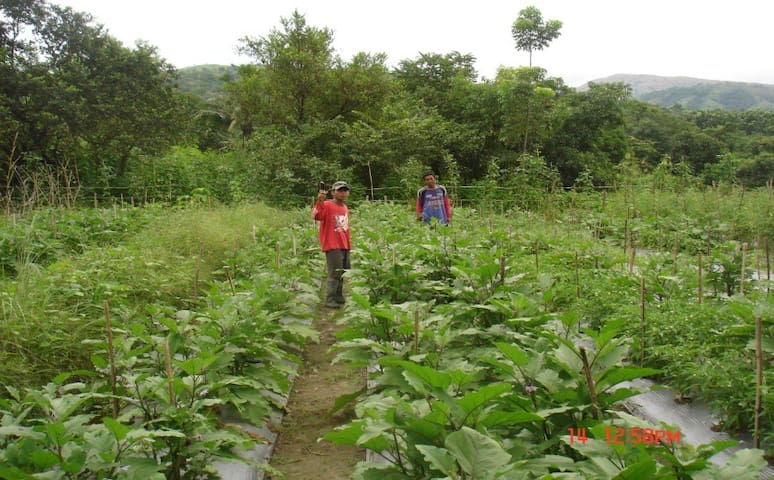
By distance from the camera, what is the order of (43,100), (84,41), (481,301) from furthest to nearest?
(84,41)
(43,100)
(481,301)

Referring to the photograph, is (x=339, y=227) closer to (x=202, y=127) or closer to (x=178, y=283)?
(x=178, y=283)

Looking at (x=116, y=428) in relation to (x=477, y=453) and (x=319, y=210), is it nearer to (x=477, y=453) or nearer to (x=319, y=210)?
(x=477, y=453)

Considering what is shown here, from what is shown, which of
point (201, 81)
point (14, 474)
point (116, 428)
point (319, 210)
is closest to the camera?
point (14, 474)

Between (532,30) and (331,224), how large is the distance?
2177 cm

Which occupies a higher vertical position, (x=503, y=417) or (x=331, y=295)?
(x=503, y=417)

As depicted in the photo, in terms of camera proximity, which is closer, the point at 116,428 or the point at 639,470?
the point at 639,470

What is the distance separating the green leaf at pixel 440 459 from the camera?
1.53m

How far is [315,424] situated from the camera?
142 inches

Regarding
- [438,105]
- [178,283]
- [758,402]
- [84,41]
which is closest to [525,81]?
[438,105]

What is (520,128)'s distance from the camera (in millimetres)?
19438

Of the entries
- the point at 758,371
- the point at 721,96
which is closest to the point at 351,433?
the point at 758,371

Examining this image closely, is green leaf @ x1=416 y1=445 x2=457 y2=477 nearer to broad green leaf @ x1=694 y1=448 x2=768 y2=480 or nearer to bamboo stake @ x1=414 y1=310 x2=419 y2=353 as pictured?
broad green leaf @ x1=694 y1=448 x2=768 y2=480

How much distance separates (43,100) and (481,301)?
55.3 ft
